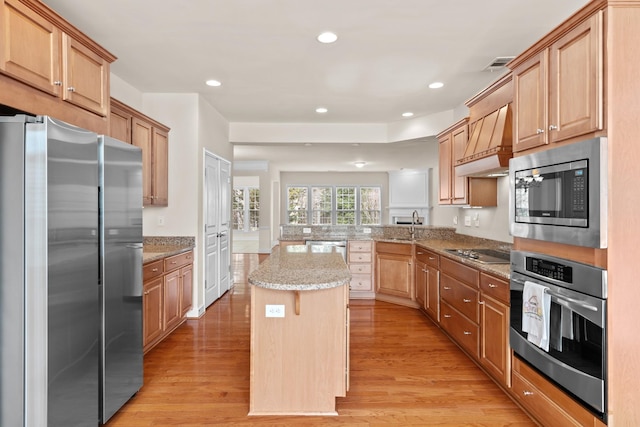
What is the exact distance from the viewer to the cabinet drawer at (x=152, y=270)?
3.00 metres

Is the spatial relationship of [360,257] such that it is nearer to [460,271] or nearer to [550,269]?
[460,271]

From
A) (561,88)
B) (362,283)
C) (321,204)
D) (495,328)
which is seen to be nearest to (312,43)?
(561,88)

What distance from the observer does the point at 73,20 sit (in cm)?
255

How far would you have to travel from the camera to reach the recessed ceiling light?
271cm

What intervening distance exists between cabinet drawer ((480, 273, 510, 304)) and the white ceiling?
6.10 feet

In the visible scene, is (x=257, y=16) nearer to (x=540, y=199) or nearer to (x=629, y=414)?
(x=540, y=199)

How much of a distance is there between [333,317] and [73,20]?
2.79 m

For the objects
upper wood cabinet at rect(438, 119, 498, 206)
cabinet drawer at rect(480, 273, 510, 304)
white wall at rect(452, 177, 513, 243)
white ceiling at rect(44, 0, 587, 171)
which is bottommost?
cabinet drawer at rect(480, 273, 510, 304)

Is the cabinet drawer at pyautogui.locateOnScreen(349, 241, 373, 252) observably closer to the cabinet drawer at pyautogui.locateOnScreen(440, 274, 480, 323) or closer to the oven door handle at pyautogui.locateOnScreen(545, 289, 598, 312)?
the cabinet drawer at pyautogui.locateOnScreen(440, 274, 480, 323)

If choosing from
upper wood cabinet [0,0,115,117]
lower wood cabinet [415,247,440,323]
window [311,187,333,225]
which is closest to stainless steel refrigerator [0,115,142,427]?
upper wood cabinet [0,0,115,117]

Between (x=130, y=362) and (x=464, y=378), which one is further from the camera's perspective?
(x=464, y=378)

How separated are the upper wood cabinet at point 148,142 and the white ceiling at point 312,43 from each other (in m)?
0.46

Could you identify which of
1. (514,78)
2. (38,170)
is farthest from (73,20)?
(514,78)

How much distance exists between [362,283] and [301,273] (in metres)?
2.92
